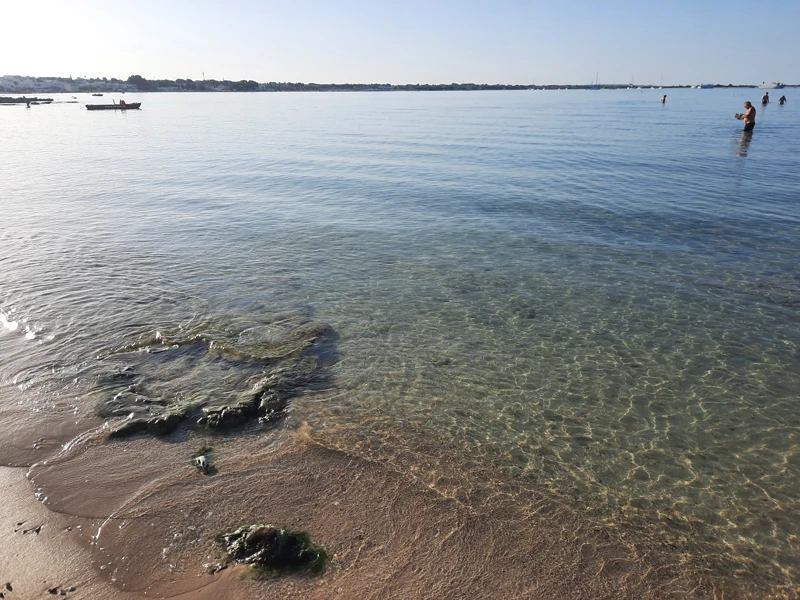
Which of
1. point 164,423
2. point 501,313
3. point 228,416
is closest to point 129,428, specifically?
point 164,423

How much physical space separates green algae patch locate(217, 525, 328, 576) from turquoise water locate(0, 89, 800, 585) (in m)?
2.12

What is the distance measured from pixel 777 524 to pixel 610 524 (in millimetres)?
2198

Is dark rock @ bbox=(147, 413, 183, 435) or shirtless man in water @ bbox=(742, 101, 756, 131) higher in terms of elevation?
shirtless man in water @ bbox=(742, 101, 756, 131)

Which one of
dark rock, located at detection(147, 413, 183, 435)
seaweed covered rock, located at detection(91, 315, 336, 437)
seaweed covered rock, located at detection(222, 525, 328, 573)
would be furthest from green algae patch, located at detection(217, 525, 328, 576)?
dark rock, located at detection(147, 413, 183, 435)

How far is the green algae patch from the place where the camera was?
5422 mm

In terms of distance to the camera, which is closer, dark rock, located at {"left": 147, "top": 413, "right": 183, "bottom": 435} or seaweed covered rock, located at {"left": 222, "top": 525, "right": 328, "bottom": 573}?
seaweed covered rock, located at {"left": 222, "top": 525, "right": 328, "bottom": 573}

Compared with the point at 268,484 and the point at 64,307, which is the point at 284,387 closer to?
the point at 268,484

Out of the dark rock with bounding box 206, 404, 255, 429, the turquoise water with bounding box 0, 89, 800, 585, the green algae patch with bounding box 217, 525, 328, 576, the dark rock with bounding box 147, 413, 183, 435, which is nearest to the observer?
the green algae patch with bounding box 217, 525, 328, 576

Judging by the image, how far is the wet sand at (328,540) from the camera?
5.25 metres

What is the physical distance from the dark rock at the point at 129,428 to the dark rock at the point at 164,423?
10 cm

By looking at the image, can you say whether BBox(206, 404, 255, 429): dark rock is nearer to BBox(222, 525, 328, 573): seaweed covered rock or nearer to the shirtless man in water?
BBox(222, 525, 328, 573): seaweed covered rock

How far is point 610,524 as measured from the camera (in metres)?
6.31

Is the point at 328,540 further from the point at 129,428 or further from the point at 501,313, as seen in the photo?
the point at 501,313

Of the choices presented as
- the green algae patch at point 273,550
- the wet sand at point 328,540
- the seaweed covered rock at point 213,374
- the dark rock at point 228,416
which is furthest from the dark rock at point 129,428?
the green algae patch at point 273,550
